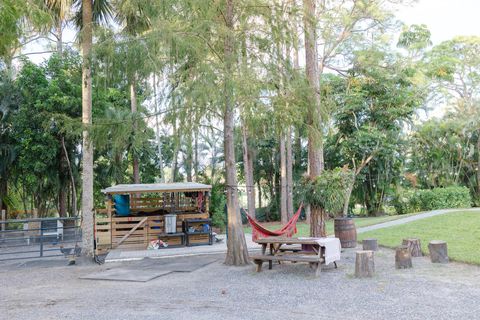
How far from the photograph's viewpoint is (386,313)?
4391 millimetres

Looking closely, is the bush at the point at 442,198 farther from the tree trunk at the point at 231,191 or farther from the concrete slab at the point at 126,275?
the concrete slab at the point at 126,275

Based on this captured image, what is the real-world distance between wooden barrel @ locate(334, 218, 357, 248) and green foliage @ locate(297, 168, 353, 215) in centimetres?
116

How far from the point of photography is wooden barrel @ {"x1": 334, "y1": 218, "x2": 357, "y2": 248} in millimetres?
9422

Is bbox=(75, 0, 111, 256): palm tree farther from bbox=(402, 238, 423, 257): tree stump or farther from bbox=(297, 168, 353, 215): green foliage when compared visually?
bbox=(402, 238, 423, 257): tree stump

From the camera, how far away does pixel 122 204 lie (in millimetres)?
11875

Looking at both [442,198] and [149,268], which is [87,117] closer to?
[149,268]

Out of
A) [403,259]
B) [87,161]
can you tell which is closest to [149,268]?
[87,161]

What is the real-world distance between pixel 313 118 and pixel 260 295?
3913 millimetres

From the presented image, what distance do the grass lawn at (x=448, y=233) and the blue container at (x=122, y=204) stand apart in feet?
21.0

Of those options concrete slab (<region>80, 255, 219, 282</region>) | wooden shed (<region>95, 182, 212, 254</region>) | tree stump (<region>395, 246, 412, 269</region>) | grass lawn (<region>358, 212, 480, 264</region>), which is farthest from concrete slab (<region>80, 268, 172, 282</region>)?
grass lawn (<region>358, 212, 480, 264</region>)

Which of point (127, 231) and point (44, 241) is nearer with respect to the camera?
point (127, 231)

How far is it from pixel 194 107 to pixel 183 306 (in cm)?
369

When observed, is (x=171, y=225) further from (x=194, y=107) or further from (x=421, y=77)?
(x=421, y=77)

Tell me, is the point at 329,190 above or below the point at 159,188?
below
